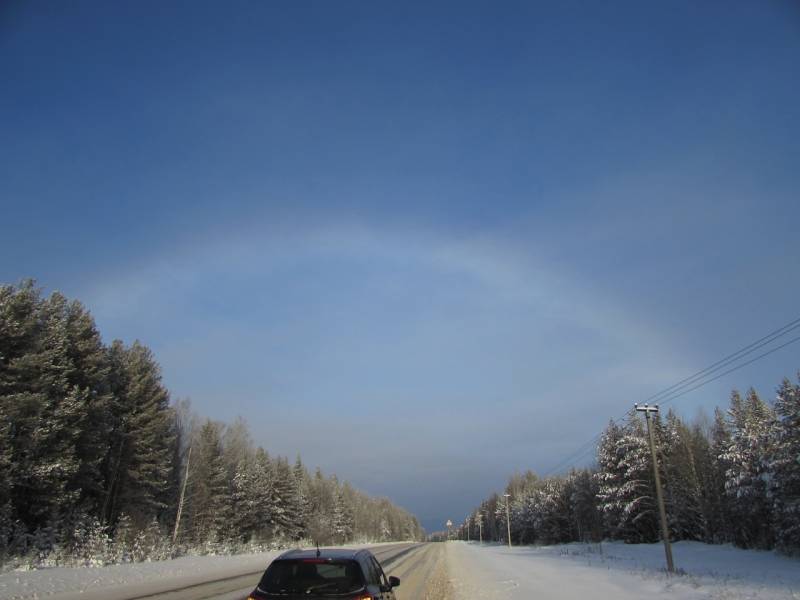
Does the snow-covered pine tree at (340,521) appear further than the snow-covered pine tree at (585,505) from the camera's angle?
Yes

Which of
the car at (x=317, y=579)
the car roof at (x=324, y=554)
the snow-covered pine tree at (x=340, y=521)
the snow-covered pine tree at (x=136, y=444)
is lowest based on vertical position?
the snow-covered pine tree at (x=340, y=521)

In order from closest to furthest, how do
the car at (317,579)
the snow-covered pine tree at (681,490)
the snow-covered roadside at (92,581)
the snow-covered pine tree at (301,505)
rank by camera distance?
the car at (317,579) → the snow-covered roadside at (92,581) → the snow-covered pine tree at (681,490) → the snow-covered pine tree at (301,505)

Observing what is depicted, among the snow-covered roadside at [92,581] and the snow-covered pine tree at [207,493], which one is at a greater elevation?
the snow-covered pine tree at [207,493]

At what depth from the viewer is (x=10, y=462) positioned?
71.9ft

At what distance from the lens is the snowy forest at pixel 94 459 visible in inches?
901

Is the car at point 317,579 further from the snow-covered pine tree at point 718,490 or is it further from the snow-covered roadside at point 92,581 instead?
the snow-covered pine tree at point 718,490

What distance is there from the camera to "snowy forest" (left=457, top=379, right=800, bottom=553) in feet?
102

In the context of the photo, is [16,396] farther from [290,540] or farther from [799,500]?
[290,540]

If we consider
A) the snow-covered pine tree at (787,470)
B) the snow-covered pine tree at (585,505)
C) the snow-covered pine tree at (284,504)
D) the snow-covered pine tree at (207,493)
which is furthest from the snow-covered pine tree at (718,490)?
the snow-covered pine tree at (284,504)

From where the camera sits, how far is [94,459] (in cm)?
2927

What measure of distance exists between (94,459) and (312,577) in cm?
2789

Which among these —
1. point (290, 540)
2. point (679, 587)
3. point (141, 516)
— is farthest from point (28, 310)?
point (290, 540)

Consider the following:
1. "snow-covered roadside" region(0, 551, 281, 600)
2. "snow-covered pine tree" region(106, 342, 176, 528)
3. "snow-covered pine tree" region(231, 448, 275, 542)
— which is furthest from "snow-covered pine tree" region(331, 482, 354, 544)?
"snow-covered roadside" region(0, 551, 281, 600)

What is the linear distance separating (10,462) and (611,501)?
52.3 metres
